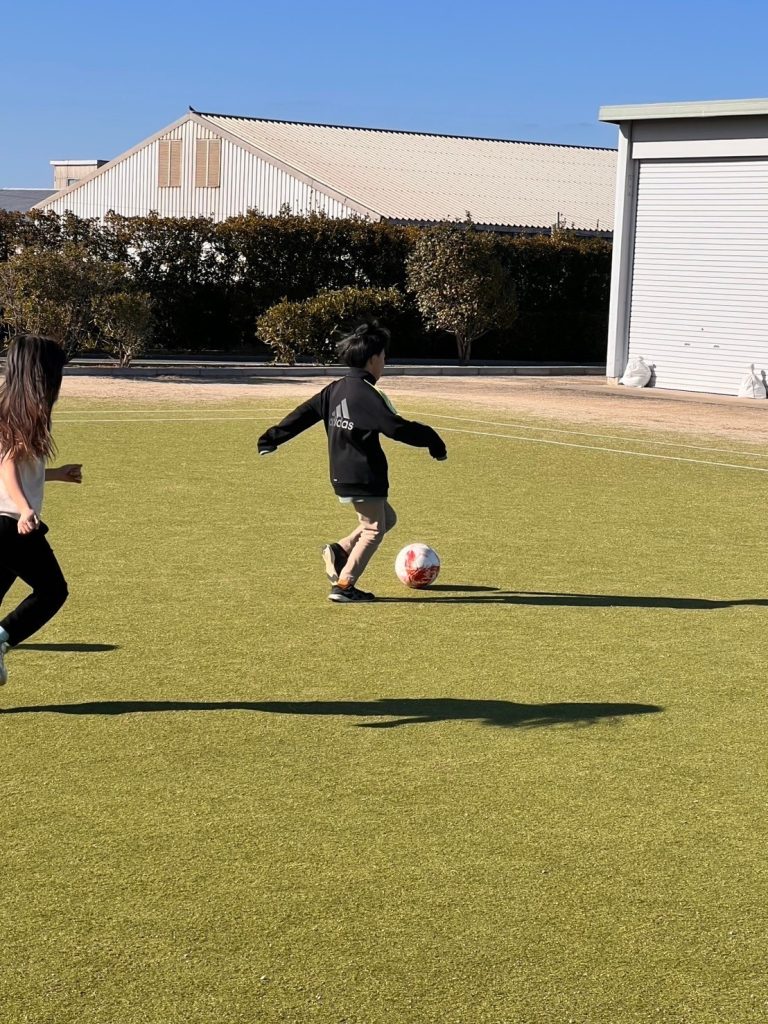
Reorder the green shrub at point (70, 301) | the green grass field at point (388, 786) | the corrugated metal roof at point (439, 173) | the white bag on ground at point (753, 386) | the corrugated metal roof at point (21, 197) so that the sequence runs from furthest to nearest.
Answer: the corrugated metal roof at point (21, 197), the corrugated metal roof at point (439, 173), the white bag on ground at point (753, 386), the green shrub at point (70, 301), the green grass field at point (388, 786)

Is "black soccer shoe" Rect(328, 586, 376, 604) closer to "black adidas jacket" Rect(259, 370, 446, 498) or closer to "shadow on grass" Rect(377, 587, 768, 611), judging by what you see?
"shadow on grass" Rect(377, 587, 768, 611)

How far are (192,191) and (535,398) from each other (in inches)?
1027

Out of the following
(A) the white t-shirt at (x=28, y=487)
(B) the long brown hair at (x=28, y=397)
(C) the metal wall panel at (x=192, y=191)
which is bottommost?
(A) the white t-shirt at (x=28, y=487)

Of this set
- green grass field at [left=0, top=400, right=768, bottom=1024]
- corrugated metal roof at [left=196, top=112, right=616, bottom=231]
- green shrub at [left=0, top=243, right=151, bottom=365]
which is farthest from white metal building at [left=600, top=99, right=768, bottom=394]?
green grass field at [left=0, top=400, right=768, bottom=1024]

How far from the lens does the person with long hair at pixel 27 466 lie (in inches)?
231

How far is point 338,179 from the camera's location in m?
44.8

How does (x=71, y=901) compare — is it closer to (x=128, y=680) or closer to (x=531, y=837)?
(x=531, y=837)

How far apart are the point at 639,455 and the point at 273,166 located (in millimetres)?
30819

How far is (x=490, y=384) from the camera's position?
29344 millimetres

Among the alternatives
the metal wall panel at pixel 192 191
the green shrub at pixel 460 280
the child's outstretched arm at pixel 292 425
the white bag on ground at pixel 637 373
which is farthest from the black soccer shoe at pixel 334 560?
the metal wall panel at pixel 192 191

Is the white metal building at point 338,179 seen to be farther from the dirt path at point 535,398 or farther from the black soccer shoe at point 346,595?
the black soccer shoe at point 346,595

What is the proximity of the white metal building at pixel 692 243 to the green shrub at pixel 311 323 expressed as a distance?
5.77 metres

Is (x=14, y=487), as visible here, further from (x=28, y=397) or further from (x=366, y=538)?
(x=366, y=538)

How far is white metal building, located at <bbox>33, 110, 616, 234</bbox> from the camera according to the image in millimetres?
44594
